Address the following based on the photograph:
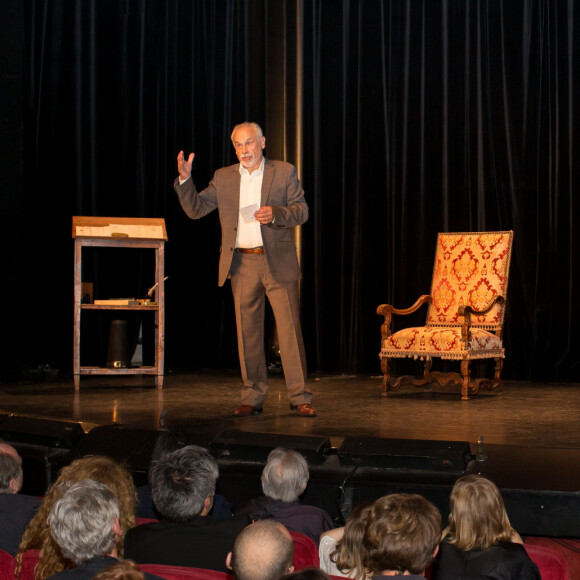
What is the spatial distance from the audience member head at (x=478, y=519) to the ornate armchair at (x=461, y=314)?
319 cm

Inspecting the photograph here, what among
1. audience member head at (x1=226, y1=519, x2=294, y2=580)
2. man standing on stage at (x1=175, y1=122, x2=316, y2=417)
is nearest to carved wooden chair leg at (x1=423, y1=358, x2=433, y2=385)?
man standing on stage at (x1=175, y1=122, x2=316, y2=417)

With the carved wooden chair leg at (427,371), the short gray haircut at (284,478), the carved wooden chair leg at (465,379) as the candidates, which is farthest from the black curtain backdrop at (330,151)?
the short gray haircut at (284,478)

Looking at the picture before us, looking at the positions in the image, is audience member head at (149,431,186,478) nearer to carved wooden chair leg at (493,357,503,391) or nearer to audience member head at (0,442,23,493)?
audience member head at (0,442,23,493)

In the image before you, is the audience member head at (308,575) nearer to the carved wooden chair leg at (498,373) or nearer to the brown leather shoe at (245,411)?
the brown leather shoe at (245,411)

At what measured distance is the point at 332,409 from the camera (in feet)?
15.7

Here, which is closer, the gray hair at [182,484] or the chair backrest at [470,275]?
the gray hair at [182,484]

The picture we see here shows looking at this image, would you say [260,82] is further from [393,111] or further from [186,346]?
[186,346]

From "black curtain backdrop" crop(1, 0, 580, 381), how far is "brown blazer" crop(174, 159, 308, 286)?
239 cm

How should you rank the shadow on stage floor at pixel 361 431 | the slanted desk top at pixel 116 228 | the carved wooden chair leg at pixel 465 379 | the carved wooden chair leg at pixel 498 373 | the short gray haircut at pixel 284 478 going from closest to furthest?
the short gray haircut at pixel 284 478 < the shadow on stage floor at pixel 361 431 < the carved wooden chair leg at pixel 465 379 < the carved wooden chair leg at pixel 498 373 < the slanted desk top at pixel 116 228

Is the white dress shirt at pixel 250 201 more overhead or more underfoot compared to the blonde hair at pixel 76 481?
more overhead

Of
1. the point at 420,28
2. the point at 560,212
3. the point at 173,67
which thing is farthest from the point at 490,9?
the point at 173,67

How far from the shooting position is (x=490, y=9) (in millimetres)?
6398

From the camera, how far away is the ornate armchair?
17.6ft

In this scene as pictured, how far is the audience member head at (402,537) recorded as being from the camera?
180 cm
